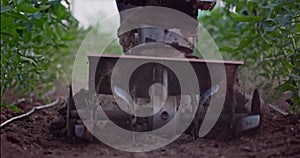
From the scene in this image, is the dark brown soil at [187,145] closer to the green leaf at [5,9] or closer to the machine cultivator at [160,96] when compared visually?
the machine cultivator at [160,96]

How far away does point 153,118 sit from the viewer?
1.87m

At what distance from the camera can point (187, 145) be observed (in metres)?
1.76

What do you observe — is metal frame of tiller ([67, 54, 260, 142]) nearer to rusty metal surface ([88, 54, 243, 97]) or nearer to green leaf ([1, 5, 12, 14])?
rusty metal surface ([88, 54, 243, 97])

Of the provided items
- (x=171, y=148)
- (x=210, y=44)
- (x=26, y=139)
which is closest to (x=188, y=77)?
(x=171, y=148)

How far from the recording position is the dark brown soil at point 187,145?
1.51m

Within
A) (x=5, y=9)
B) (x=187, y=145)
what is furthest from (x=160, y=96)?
(x=5, y=9)

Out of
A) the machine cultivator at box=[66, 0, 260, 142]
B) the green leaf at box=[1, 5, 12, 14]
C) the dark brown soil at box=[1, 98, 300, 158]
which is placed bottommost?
the dark brown soil at box=[1, 98, 300, 158]

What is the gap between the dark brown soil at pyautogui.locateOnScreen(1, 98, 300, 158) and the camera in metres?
1.51

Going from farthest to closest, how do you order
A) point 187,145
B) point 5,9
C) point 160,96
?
point 160,96
point 187,145
point 5,9

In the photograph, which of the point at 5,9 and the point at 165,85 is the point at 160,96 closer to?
the point at 165,85

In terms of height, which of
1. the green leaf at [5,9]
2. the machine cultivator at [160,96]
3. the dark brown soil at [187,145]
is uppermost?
the green leaf at [5,9]

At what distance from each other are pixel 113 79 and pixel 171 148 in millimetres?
398

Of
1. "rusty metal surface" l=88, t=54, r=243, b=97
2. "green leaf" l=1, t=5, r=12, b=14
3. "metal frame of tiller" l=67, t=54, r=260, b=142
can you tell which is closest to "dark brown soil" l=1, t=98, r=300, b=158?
"metal frame of tiller" l=67, t=54, r=260, b=142

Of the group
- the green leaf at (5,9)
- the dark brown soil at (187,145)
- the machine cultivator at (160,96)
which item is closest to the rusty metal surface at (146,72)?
the machine cultivator at (160,96)
